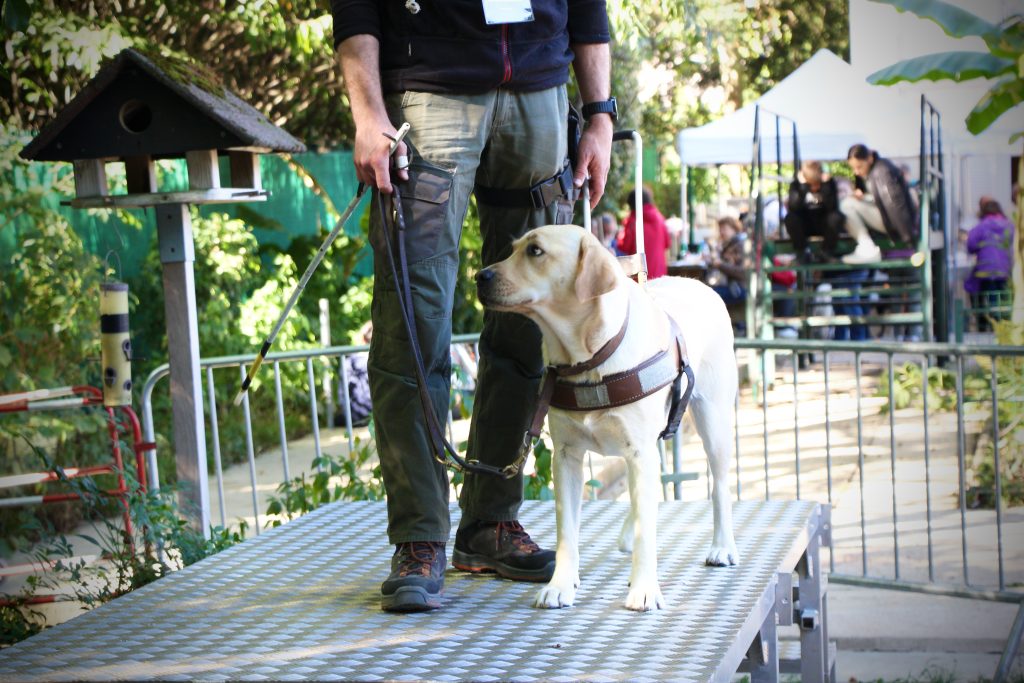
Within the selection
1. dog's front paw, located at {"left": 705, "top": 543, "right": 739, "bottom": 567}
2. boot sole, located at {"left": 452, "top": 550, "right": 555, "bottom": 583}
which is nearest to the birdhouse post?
boot sole, located at {"left": 452, "top": 550, "right": 555, "bottom": 583}

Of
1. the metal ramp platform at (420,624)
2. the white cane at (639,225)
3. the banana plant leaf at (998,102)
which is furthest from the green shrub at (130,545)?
the banana plant leaf at (998,102)

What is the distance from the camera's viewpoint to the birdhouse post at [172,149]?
483 cm

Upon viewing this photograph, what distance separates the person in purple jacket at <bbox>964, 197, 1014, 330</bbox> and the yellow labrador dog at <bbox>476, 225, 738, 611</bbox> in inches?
456

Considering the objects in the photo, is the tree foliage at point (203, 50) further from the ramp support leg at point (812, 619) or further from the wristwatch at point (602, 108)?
the ramp support leg at point (812, 619)

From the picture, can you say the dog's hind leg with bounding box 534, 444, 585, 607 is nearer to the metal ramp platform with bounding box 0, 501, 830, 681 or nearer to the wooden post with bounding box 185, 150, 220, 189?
the metal ramp platform with bounding box 0, 501, 830, 681

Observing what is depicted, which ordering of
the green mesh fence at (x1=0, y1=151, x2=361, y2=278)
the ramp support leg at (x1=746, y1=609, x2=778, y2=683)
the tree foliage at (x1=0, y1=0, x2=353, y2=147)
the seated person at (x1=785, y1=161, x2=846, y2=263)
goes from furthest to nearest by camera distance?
1. the seated person at (x1=785, y1=161, x2=846, y2=263)
2. the green mesh fence at (x1=0, y1=151, x2=361, y2=278)
3. the tree foliage at (x1=0, y1=0, x2=353, y2=147)
4. the ramp support leg at (x1=746, y1=609, x2=778, y2=683)

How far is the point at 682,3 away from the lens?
991 centimetres

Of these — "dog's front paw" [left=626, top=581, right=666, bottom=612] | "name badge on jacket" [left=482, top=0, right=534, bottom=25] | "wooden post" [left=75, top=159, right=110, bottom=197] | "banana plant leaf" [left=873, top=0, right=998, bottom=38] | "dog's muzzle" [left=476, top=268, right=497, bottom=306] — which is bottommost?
"dog's front paw" [left=626, top=581, right=666, bottom=612]

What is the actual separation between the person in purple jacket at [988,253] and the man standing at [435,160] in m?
11.4

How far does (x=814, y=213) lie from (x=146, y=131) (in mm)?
10173

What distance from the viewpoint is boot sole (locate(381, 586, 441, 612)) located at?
300 cm

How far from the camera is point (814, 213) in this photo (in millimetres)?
13742

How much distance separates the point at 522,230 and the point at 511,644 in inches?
46.0

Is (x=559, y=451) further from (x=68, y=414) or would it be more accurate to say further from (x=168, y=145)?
(x=68, y=414)
